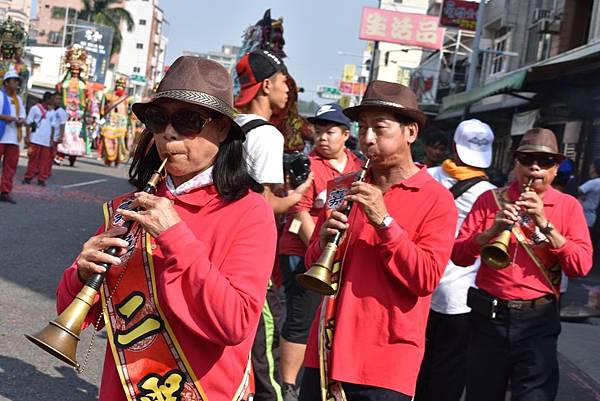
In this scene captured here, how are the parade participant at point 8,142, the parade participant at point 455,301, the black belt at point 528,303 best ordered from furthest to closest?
the parade participant at point 8,142, the parade participant at point 455,301, the black belt at point 528,303

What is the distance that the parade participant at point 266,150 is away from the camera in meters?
4.27

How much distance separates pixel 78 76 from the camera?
2144 cm

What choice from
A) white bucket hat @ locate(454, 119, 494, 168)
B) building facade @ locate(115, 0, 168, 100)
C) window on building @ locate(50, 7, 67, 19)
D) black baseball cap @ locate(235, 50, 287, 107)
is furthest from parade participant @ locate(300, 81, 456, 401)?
building facade @ locate(115, 0, 168, 100)

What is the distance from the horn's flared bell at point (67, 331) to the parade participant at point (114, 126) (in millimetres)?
21682

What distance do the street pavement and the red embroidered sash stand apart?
8.57ft

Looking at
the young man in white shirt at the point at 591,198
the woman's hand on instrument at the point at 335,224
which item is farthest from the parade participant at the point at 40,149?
the woman's hand on instrument at the point at 335,224

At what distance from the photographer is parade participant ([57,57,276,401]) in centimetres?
236

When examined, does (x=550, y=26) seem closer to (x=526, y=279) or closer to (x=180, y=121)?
(x=526, y=279)

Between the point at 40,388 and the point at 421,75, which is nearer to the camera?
the point at 40,388

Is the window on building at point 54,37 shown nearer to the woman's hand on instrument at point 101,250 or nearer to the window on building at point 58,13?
the window on building at point 58,13

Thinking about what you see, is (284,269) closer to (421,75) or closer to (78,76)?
(78,76)

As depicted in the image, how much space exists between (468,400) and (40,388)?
236 centimetres

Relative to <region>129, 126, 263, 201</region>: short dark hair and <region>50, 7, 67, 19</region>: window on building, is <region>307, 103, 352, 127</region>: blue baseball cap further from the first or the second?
<region>50, 7, 67, 19</region>: window on building

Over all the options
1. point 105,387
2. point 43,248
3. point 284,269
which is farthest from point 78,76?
point 105,387
